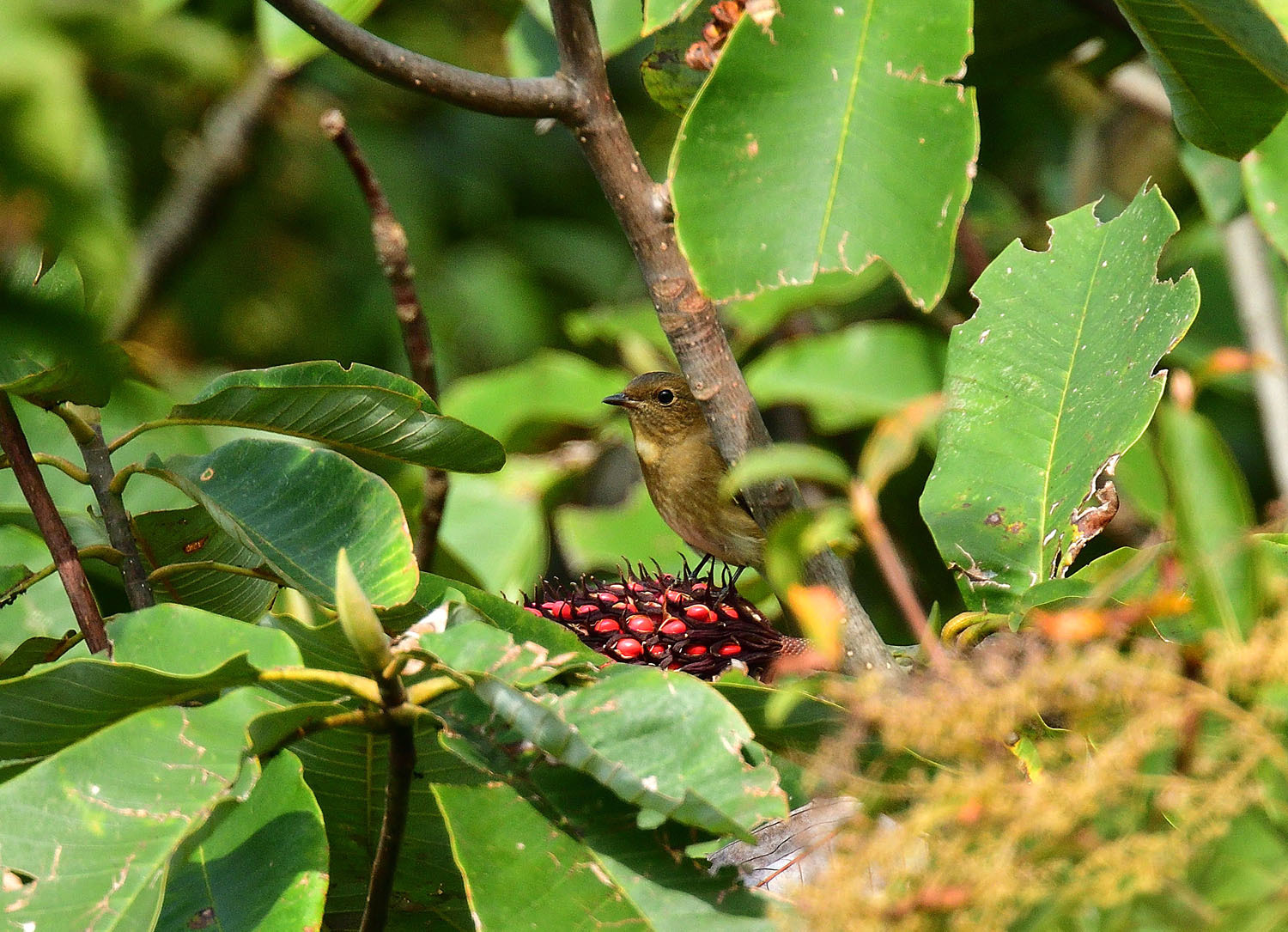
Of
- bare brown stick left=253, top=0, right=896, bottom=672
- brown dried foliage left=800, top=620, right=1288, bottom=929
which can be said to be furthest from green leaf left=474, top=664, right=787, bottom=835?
bare brown stick left=253, top=0, right=896, bottom=672

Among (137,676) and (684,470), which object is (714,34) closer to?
(137,676)

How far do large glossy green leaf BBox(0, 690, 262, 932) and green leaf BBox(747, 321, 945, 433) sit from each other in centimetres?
234

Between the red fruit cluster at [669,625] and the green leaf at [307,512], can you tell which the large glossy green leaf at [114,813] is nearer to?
the green leaf at [307,512]

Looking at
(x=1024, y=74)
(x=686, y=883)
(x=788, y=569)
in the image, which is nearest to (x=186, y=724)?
(x=686, y=883)

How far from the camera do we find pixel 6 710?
119 centimetres

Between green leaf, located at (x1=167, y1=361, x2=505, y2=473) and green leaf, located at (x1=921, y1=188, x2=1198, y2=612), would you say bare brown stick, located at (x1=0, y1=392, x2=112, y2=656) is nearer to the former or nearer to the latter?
green leaf, located at (x1=167, y1=361, x2=505, y2=473)

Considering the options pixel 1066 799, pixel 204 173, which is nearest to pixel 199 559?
pixel 1066 799

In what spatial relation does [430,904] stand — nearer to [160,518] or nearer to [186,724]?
[186,724]

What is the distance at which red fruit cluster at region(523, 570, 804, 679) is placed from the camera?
1.76m

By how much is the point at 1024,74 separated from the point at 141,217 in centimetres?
459

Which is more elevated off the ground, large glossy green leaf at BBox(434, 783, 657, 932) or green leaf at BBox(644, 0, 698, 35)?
green leaf at BBox(644, 0, 698, 35)

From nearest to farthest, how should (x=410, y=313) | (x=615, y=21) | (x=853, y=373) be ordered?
(x=410, y=313), (x=615, y=21), (x=853, y=373)

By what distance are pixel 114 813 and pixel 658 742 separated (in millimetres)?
454

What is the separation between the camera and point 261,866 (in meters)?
1.22
